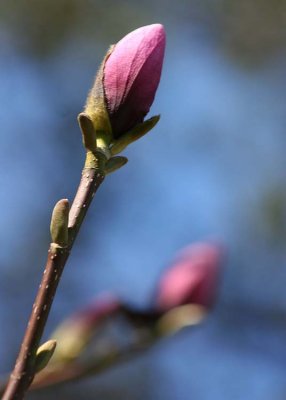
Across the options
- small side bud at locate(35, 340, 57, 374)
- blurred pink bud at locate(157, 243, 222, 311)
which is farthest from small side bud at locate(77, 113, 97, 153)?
blurred pink bud at locate(157, 243, 222, 311)

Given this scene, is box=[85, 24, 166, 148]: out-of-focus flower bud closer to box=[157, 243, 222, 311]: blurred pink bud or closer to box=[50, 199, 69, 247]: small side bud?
box=[50, 199, 69, 247]: small side bud

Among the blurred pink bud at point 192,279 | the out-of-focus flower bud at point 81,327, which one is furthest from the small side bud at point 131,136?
the blurred pink bud at point 192,279

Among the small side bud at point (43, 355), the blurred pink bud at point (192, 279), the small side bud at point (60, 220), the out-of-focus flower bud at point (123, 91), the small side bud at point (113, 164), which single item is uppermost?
the blurred pink bud at point (192, 279)

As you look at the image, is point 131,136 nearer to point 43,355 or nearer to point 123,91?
point 123,91

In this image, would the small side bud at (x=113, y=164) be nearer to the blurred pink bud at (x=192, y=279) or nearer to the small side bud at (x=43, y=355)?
the small side bud at (x=43, y=355)

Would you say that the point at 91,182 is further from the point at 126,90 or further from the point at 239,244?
the point at 239,244

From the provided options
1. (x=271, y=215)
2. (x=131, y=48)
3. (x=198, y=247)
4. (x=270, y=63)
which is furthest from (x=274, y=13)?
(x=131, y=48)
